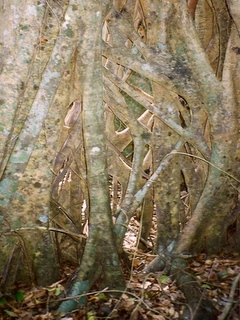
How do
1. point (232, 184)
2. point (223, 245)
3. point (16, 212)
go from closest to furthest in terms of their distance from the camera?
point (16, 212), point (232, 184), point (223, 245)

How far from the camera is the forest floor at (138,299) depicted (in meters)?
2.68

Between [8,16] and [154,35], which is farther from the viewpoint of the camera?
[154,35]

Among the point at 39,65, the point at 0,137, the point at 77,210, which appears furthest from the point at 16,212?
the point at 39,65

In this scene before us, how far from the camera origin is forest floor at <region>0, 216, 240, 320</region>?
268cm

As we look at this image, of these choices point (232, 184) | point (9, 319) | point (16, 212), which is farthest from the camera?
point (232, 184)

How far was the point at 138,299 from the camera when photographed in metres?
2.78

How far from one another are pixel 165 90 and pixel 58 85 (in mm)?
1096

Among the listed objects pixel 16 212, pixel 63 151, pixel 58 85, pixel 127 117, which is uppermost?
pixel 58 85

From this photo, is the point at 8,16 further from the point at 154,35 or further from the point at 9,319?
the point at 9,319

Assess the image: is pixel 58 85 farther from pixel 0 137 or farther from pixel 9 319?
pixel 9 319

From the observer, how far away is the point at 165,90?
345 cm

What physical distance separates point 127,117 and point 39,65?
0.93 m

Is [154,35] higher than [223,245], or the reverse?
[154,35]

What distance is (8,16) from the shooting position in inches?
110
